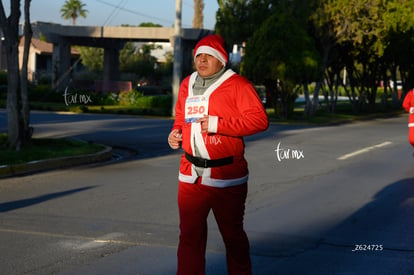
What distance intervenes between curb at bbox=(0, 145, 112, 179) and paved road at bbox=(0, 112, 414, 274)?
0.38 m

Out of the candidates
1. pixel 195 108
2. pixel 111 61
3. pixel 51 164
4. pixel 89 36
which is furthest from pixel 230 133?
pixel 111 61

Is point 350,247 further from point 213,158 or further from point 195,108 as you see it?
point 195,108

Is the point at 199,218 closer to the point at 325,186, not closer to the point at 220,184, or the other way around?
the point at 220,184

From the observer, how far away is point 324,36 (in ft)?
111

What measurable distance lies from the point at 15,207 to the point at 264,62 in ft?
74.1

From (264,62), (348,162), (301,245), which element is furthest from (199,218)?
(264,62)

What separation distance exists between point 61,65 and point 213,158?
42.5 metres

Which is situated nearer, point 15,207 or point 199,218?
point 199,218

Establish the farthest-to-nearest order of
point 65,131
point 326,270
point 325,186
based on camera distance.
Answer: point 65,131
point 325,186
point 326,270

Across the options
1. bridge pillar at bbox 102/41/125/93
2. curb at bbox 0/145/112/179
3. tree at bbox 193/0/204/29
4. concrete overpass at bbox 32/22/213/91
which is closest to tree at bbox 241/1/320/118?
concrete overpass at bbox 32/22/213/91

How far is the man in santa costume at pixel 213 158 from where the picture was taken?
494 cm

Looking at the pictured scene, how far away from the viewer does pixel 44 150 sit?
1432 centimetres

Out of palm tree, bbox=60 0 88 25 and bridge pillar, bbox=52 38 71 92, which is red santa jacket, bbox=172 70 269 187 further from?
palm tree, bbox=60 0 88 25

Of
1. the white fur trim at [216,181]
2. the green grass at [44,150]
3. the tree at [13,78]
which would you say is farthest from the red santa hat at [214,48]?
the tree at [13,78]
